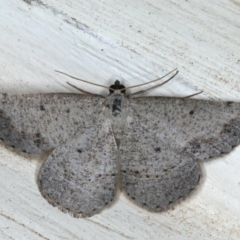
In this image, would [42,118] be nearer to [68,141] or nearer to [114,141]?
[68,141]

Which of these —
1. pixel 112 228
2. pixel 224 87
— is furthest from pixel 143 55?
pixel 112 228

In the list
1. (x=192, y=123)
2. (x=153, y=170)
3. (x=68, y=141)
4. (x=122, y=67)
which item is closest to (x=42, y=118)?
(x=68, y=141)

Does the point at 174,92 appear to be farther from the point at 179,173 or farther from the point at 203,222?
the point at 203,222

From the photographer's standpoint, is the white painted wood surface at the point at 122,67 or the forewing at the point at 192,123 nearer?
the forewing at the point at 192,123

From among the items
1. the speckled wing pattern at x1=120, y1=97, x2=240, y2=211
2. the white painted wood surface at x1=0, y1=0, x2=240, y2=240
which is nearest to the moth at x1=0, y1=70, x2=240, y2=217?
the speckled wing pattern at x1=120, y1=97, x2=240, y2=211

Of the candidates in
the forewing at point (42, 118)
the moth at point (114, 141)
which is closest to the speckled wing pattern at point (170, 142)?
the moth at point (114, 141)

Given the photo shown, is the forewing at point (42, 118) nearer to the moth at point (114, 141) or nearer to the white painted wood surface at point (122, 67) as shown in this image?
the moth at point (114, 141)

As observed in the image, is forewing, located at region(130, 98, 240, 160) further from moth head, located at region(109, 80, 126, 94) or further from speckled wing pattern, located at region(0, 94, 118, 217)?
speckled wing pattern, located at region(0, 94, 118, 217)
